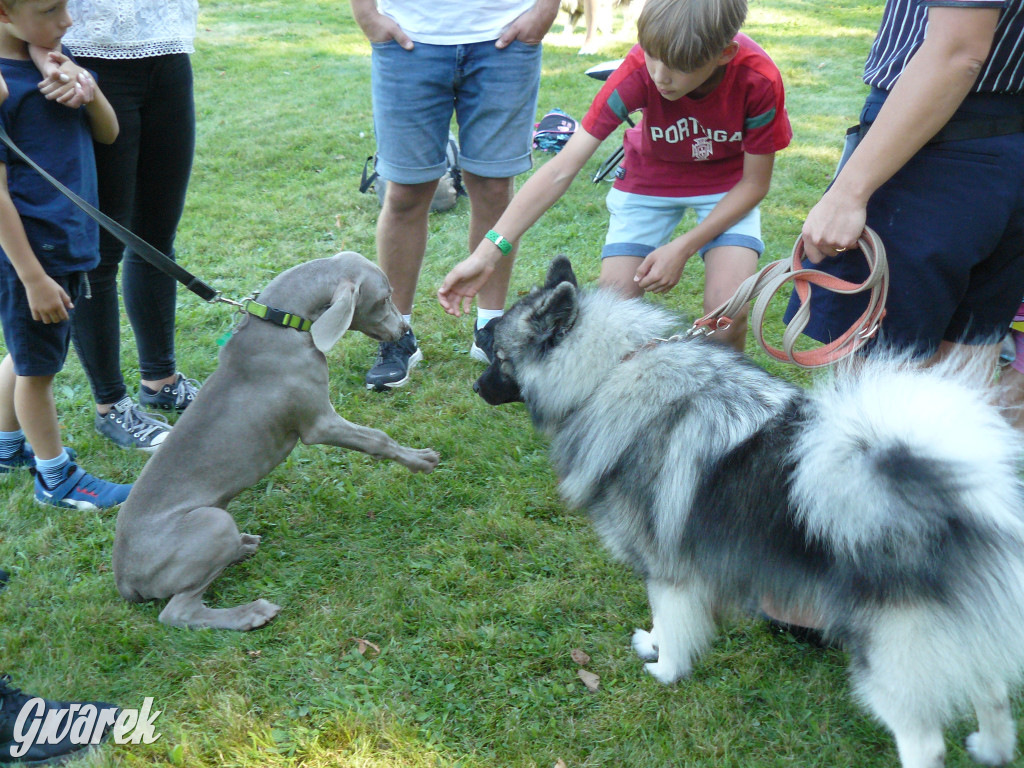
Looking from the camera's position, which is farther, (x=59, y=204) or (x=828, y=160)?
(x=828, y=160)

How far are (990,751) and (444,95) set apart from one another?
12.0ft

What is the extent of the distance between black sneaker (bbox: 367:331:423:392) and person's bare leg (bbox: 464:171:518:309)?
10.3 inches

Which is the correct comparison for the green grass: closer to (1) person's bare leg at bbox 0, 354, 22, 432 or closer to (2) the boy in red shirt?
(1) person's bare leg at bbox 0, 354, 22, 432

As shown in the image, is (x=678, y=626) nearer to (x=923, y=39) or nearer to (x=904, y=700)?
(x=904, y=700)

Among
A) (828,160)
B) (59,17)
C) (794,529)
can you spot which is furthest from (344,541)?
(828,160)

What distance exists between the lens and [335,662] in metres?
2.83

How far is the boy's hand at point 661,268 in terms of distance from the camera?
3.36 meters

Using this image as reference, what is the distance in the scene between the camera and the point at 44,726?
243 cm

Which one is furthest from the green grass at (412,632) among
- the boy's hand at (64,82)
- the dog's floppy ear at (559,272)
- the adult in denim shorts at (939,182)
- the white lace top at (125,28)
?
the white lace top at (125,28)

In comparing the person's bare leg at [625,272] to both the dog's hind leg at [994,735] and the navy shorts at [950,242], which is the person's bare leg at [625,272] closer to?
the navy shorts at [950,242]

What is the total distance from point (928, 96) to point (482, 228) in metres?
2.84

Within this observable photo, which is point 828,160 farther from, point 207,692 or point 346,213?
point 207,692

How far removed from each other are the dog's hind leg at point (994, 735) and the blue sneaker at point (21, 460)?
3857 millimetres

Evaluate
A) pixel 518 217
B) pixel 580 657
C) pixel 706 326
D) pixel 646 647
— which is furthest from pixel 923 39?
pixel 580 657
